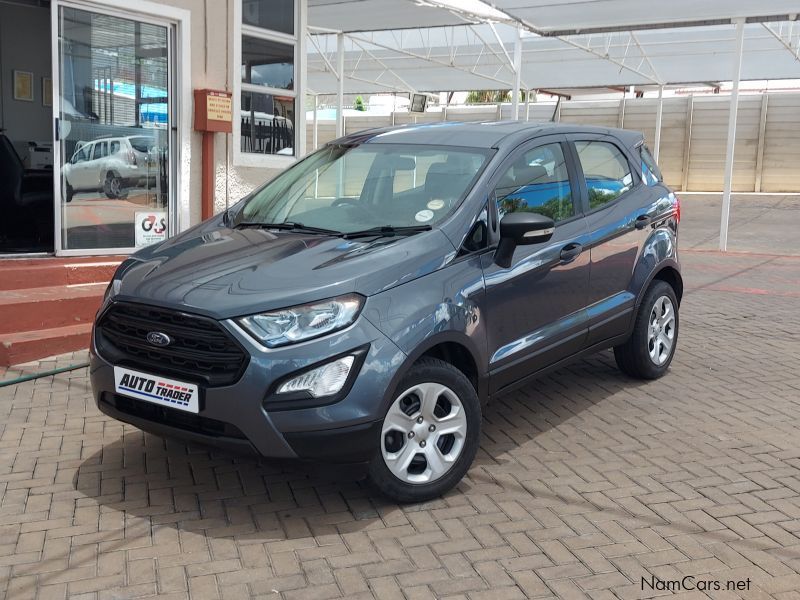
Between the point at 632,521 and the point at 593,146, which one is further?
the point at 593,146

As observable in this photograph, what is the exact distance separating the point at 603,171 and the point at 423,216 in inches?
71.2

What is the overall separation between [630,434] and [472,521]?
1617 mm

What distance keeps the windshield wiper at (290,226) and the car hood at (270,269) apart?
69 millimetres

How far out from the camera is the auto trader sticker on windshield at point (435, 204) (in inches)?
172

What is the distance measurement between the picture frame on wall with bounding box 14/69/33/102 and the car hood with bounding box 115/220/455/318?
7.28 m

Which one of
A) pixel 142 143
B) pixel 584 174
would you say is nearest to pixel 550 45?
pixel 142 143

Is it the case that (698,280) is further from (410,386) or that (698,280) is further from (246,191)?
(410,386)

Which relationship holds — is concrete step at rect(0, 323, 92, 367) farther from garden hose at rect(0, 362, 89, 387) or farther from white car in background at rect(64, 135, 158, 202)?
white car in background at rect(64, 135, 158, 202)

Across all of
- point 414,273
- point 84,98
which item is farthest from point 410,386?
point 84,98

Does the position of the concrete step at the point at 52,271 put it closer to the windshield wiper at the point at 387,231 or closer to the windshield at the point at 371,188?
the windshield at the point at 371,188

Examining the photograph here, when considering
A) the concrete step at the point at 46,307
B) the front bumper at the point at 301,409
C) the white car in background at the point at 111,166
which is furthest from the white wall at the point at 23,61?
the front bumper at the point at 301,409

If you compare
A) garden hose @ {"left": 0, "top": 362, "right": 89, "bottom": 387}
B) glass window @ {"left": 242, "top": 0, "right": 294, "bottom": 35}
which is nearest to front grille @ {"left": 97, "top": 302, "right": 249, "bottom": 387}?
garden hose @ {"left": 0, "top": 362, "right": 89, "bottom": 387}

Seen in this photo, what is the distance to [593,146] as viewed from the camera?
553cm

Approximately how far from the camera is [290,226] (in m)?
4.52
